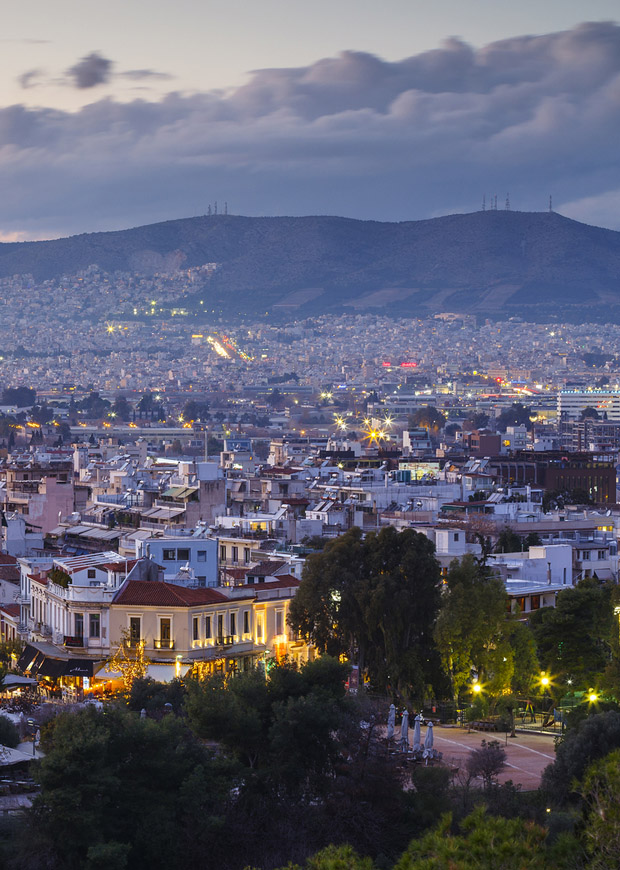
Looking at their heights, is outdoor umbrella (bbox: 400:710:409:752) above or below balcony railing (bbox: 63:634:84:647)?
below

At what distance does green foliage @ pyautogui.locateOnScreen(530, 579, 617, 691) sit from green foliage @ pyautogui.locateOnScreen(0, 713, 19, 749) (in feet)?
38.7

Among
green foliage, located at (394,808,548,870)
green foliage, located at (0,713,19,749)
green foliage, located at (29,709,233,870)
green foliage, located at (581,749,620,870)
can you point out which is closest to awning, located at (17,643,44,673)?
green foliage, located at (0,713,19,749)

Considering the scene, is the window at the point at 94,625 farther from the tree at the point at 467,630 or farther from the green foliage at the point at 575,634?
the green foliage at the point at 575,634

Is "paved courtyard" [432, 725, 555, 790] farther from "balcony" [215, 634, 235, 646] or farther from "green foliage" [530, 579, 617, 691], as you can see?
"balcony" [215, 634, 235, 646]

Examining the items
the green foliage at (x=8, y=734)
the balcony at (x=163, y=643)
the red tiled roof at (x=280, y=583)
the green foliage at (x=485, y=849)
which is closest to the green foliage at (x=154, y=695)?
the green foliage at (x=8, y=734)

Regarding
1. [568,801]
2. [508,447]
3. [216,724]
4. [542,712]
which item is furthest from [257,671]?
[508,447]

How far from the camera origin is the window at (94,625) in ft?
118

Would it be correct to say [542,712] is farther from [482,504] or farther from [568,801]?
[482,504]

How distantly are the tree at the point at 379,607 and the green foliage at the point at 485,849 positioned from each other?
16.5 metres

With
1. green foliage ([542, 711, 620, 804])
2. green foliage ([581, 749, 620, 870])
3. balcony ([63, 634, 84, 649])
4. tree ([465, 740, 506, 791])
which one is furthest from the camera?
balcony ([63, 634, 84, 649])

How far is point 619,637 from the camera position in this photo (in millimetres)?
36281

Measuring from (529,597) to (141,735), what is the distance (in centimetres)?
1799

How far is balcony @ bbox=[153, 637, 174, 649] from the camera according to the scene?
35.3 metres

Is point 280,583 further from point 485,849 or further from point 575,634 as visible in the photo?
point 485,849
